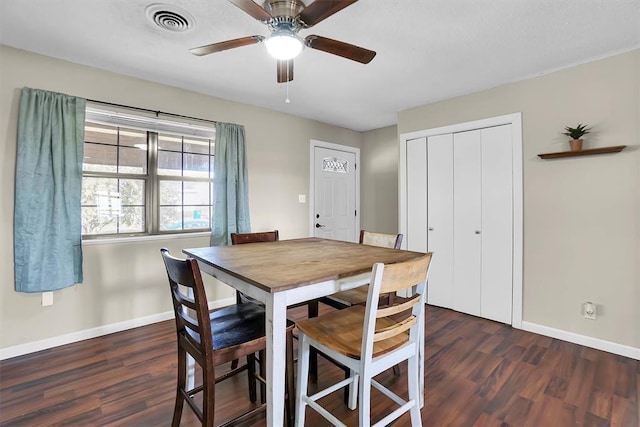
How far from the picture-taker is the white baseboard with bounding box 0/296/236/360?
2.31m

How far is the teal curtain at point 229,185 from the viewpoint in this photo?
128 inches

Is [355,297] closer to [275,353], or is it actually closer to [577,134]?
[275,353]

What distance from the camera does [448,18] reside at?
75.2 inches

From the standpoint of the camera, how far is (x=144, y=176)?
2.94 m

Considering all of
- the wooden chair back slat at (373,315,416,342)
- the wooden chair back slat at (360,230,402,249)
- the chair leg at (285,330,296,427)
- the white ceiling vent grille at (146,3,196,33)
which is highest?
the white ceiling vent grille at (146,3,196,33)

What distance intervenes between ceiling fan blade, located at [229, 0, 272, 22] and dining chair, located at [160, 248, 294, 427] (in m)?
1.14

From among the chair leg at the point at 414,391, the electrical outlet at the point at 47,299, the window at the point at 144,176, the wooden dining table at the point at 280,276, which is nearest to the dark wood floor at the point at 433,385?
the chair leg at the point at 414,391

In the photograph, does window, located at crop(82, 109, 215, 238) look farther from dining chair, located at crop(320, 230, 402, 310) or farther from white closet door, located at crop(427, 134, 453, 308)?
white closet door, located at crop(427, 134, 453, 308)

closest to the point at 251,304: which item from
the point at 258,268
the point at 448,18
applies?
the point at 258,268

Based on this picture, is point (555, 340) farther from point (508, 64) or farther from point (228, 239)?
point (228, 239)

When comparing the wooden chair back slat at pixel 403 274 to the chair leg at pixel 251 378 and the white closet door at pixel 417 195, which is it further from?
the white closet door at pixel 417 195

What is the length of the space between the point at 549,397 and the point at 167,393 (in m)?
2.33

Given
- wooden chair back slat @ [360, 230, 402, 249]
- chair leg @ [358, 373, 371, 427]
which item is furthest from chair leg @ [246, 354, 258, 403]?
wooden chair back slat @ [360, 230, 402, 249]

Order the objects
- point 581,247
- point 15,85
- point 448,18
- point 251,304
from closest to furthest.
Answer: point 251,304
point 448,18
point 15,85
point 581,247
